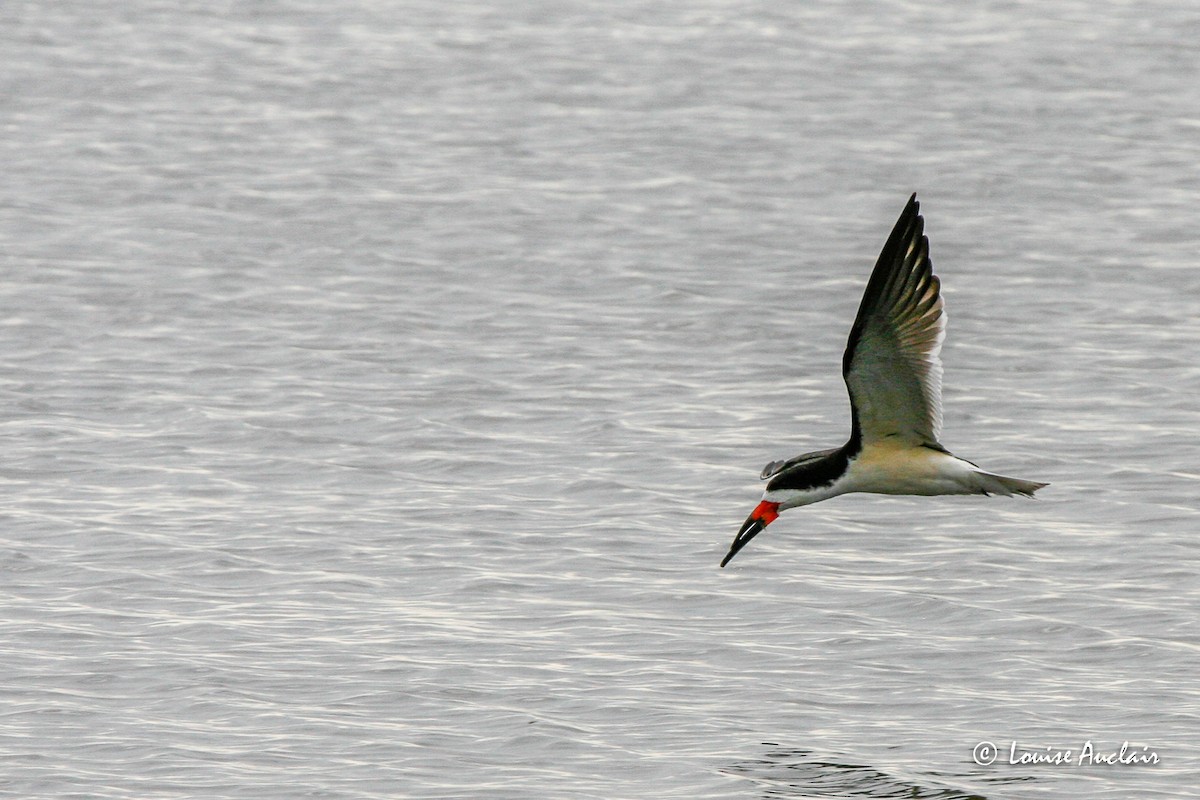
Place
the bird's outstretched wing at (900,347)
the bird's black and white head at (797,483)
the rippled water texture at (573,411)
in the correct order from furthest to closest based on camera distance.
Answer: the bird's black and white head at (797,483)
the rippled water texture at (573,411)
the bird's outstretched wing at (900,347)

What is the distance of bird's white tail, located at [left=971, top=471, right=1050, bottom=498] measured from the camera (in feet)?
36.0

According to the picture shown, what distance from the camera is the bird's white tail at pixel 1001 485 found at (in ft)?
36.0

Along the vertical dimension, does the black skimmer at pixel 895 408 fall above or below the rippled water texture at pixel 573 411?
above

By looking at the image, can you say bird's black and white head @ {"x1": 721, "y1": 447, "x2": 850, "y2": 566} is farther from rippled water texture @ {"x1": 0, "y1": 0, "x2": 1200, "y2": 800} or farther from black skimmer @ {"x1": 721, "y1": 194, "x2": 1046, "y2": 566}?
rippled water texture @ {"x1": 0, "y1": 0, "x2": 1200, "y2": 800}

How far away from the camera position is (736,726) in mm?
11172

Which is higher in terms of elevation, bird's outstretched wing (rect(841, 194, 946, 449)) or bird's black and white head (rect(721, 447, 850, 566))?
bird's outstretched wing (rect(841, 194, 946, 449))

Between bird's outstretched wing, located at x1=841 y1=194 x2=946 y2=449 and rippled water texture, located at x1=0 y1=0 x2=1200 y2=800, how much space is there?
1523mm

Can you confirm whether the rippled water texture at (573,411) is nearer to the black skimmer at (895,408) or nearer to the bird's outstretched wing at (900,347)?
the black skimmer at (895,408)

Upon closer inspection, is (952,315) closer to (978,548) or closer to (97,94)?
(978,548)

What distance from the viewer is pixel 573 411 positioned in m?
17.0

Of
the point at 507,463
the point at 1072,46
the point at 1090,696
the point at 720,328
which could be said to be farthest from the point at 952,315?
the point at 1072,46

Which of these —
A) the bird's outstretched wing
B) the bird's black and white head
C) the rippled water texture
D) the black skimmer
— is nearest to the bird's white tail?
the black skimmer

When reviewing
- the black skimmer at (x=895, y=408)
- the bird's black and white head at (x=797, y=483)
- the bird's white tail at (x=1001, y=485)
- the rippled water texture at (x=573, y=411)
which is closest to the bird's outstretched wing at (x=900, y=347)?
the black skimmer at (x=895, y=408)

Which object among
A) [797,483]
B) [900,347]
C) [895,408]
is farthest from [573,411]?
[900,347]
